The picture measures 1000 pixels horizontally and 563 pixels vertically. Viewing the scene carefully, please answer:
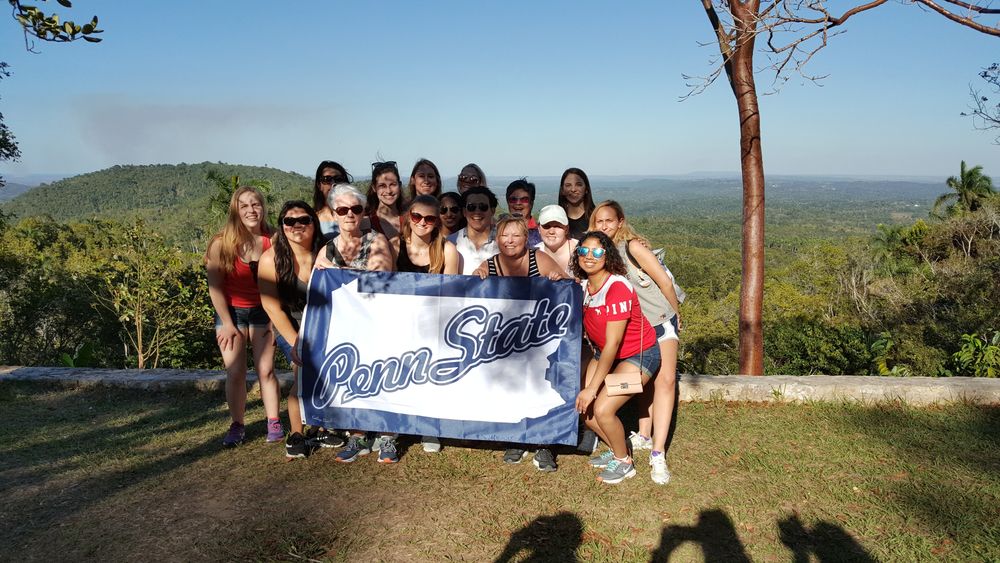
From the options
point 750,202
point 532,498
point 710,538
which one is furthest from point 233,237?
point 750,202

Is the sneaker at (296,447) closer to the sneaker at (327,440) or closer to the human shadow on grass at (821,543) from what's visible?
the sneaker at (327,440)

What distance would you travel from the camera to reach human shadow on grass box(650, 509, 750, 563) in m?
3.19

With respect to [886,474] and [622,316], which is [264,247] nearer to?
[622,316]

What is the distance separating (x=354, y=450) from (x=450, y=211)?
1930 mm

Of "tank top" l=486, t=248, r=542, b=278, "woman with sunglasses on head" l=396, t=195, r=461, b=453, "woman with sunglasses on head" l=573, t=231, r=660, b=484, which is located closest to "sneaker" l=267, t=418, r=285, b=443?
"woman with sunglasses on head" l=396, t=195, r=461, b=453

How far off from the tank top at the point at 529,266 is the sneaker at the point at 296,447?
1831 millimetres

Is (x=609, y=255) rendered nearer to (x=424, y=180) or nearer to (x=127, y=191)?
(x=424, y=180)

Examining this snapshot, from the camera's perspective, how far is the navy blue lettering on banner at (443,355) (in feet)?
13.8

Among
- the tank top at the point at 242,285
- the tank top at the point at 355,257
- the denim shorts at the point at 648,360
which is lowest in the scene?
the denim shorts at the point at 648,360

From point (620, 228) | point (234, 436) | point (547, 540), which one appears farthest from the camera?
point (234, 436)

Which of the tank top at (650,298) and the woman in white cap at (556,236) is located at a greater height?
the woman in white cap at (556,236)

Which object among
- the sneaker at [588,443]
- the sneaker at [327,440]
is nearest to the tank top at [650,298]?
the sneaker at [588,443]

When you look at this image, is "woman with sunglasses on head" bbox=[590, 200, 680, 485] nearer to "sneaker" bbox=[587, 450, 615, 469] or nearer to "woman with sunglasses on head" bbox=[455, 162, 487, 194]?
"sneaker" bbox=[587, 450, 615, 469]

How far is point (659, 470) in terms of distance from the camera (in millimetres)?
4043
